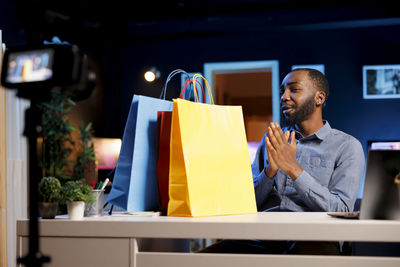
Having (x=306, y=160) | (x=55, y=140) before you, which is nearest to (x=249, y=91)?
(x=55, y=140)

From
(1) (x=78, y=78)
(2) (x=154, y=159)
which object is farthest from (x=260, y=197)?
(1) (x=78, y=78)

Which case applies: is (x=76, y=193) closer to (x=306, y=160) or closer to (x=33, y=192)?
(x=33, y=192)

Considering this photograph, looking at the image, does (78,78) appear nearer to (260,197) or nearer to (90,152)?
(260,197)

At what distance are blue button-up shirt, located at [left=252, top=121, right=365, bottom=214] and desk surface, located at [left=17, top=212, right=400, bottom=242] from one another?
0.42m

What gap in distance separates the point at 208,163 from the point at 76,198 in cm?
36

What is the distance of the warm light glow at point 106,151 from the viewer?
551 centimetres

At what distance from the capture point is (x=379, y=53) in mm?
5469

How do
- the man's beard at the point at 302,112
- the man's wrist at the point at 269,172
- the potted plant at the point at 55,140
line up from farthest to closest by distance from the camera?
the potted plant at the point at 55,140
the man's beard at the point at 302,112
the man's wrist at the point at 269,172

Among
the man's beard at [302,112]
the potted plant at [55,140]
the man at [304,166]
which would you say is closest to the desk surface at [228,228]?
the man at [304,166]

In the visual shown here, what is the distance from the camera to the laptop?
3.63 ft

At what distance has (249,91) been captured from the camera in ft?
22.9

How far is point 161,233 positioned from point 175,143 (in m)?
0.25

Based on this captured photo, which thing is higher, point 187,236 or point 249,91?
point 249,91

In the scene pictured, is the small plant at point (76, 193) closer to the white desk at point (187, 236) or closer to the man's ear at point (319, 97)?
the white desk at point (187, 236)
